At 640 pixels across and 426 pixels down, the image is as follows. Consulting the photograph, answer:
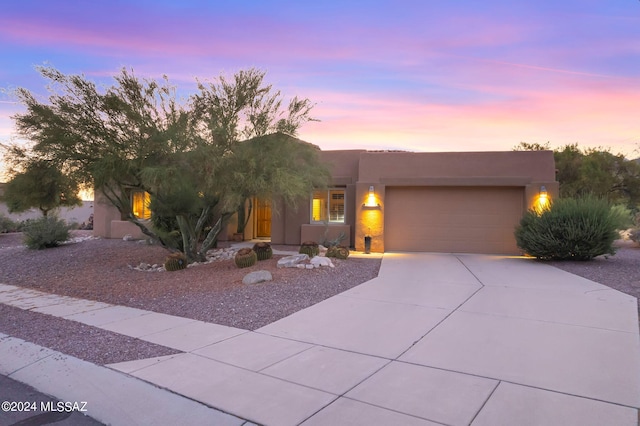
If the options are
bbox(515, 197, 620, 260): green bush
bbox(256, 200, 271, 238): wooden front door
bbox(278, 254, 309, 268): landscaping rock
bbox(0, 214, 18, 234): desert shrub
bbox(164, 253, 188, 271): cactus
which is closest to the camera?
bbox(278, 254, 309, 268): landscaping rock

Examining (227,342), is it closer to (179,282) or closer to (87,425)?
(87,425)

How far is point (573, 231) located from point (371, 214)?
6.32 m

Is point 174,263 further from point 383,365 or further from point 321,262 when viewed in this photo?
point 383,365

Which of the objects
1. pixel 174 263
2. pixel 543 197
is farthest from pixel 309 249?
pixel 543 197

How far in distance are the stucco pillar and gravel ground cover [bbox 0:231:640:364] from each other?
2.34m

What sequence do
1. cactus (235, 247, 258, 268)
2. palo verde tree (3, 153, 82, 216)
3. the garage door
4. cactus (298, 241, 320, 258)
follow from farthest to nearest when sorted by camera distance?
1. the garage door
2. cactus (298, 241, 320, 258)
3. cactus (235, 247, 258, 268)
4. palo verde tree (3, 153, 82, 216)

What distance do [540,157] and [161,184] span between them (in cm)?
1236

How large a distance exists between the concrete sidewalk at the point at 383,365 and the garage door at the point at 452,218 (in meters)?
7.41

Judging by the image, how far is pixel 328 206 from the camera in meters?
17.7

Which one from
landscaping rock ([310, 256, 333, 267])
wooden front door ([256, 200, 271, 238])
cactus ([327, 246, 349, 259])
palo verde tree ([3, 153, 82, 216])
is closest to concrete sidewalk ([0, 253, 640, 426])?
landscaping rock ([310, 256, 333, 267])

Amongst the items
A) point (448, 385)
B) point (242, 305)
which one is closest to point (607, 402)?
point (448, 385)

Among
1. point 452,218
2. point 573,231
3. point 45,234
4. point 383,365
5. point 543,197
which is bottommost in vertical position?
point 383,365

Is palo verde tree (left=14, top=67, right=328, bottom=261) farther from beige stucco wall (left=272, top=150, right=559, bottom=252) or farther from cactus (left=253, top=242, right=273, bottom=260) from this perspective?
beige stucco wall (left=272, top=150, right=559, bottom=252)

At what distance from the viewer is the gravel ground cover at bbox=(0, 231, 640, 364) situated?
636 cm
